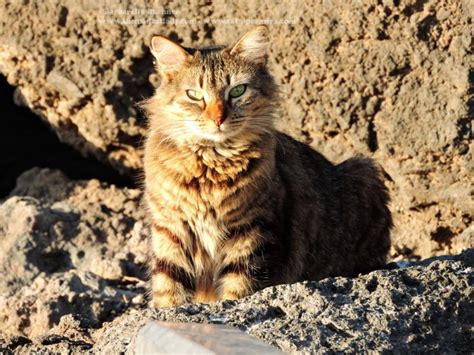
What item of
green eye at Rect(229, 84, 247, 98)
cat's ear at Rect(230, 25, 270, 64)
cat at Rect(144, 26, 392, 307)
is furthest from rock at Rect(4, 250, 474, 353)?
cat's ear at Rect(230, 25, 270, 64)

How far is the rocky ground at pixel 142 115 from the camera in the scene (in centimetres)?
634

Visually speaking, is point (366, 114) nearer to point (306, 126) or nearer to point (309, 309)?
point (306, 126)

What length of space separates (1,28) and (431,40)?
307cm

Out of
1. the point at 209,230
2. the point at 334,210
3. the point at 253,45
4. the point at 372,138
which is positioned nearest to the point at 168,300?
the point at 209,230

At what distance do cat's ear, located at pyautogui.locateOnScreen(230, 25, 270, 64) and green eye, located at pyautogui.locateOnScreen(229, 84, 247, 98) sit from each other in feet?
0.65

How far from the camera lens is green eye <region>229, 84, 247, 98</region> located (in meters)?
5.35

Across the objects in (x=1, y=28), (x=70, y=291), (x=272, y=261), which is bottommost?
(x=70, y=291)

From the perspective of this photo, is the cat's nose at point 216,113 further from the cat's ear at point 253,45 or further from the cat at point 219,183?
the cat's ear at point 253,45

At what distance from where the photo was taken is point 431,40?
6.37 meters

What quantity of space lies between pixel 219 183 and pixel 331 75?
172 cm

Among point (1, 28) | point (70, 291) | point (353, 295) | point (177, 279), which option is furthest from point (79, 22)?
point (353, 295)

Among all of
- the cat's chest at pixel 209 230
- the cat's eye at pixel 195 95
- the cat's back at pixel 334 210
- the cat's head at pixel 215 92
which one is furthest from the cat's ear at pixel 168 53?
the cat's chest at pixel 209 230

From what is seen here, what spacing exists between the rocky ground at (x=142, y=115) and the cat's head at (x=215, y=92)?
1120 mm

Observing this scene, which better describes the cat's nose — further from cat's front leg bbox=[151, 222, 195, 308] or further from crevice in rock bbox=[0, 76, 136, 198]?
crevice in rock bbox=[0, 76, 136, 198]
